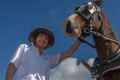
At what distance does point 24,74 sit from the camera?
6.92 m

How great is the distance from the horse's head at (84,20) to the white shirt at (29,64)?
1041mm

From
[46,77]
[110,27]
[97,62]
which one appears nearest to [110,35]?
[110,27]

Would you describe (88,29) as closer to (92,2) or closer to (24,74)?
(92,2)

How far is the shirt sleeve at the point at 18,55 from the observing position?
6883 mm

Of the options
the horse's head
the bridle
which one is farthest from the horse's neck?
the horse's head

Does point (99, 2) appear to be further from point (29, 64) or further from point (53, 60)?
point (29, 64)

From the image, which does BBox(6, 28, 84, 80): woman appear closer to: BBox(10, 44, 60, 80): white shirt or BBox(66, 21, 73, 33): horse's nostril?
BBox(10, 44, 60, 80): white shirt

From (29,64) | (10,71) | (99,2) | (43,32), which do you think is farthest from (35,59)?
(99,2)

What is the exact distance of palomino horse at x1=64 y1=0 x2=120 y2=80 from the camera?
24.0 ft

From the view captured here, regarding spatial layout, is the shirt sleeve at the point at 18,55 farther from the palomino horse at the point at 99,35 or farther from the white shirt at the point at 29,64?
the palomino horse at the point at 99,35

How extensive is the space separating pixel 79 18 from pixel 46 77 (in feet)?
6.12

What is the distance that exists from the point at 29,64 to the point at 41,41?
70 centimetres

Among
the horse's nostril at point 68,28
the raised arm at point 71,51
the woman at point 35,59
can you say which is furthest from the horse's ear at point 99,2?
the woman at point 35,59

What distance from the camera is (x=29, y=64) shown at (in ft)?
23.1
